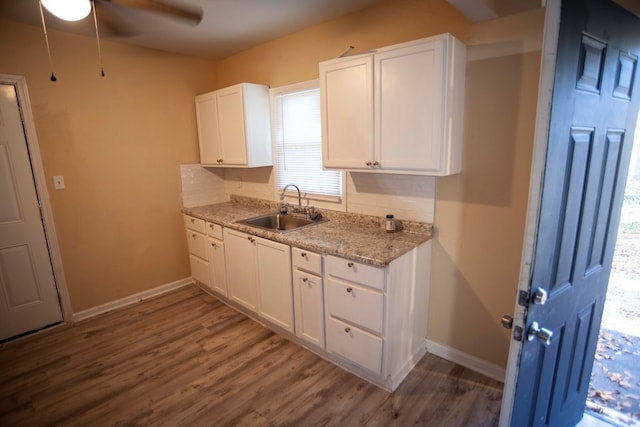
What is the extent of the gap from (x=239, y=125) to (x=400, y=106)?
1.73 meters

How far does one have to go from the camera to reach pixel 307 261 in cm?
222

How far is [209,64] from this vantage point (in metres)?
3.67

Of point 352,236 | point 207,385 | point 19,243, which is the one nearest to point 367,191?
Answer: point 352,236

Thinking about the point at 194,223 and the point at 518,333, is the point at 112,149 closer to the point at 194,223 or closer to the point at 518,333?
the point at 194,223

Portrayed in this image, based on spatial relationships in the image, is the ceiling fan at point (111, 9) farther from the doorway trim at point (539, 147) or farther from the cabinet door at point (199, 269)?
the cabinet door at point (199, 269)

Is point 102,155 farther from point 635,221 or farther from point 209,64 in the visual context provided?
point 635,221

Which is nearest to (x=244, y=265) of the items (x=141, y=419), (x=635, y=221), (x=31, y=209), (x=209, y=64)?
(x=141, y=419)

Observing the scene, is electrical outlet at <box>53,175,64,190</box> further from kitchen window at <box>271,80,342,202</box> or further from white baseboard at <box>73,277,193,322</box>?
kitchen window at <box>271,80,342,202</box>

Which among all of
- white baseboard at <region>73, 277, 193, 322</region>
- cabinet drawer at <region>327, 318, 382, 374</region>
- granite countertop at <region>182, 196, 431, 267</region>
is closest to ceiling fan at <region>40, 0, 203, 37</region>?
granite countertop at <region>182, 196, 431, 267</region>

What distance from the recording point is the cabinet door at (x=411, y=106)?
1.83 m

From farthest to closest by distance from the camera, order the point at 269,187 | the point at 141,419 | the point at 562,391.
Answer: the point at 269,187, the point at 141,419, the point at 562,391

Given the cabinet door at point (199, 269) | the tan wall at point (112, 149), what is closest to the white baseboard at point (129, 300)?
the tan wall at point (112, 149)

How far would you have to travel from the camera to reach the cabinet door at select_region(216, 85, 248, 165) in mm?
3062

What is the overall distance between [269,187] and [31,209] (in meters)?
2.06
